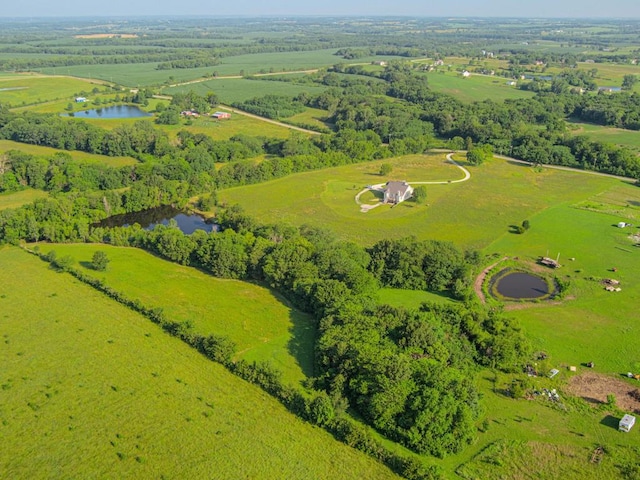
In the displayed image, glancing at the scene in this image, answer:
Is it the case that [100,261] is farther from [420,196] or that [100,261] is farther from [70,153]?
[70,153]

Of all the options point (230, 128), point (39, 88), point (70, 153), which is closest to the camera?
point (70, 153)

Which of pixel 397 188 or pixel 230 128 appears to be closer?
pixel 397 188

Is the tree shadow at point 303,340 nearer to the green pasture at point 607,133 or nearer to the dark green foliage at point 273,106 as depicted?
the green pasture at point 607,133

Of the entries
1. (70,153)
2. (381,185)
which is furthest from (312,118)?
(70,153)

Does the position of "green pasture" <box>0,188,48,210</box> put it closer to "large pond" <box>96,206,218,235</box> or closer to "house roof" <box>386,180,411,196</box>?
"large pond" <box>96,206,218,235</box>

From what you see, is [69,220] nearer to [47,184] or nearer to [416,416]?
[47,184]

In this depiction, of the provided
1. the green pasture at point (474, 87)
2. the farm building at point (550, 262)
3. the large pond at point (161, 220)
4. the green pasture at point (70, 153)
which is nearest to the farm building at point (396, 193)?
the farm building at point (550, 262)
